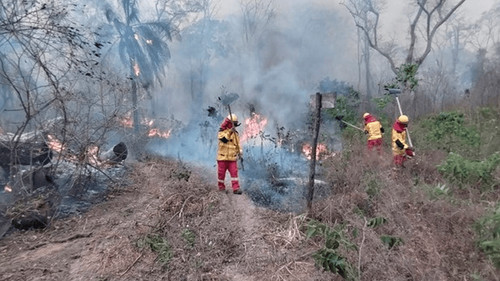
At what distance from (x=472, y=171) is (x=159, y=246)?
17.0 feet

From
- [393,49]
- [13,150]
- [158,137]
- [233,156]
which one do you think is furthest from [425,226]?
[393,49]

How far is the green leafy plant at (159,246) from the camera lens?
433 cm

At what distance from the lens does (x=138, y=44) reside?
16422 mm

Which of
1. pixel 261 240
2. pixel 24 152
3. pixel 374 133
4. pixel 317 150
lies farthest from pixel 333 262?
pixel 317 150

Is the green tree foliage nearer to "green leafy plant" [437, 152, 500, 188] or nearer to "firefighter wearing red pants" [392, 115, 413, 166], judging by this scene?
"firefighter wearing red pants" [392, 115, 413, 166]

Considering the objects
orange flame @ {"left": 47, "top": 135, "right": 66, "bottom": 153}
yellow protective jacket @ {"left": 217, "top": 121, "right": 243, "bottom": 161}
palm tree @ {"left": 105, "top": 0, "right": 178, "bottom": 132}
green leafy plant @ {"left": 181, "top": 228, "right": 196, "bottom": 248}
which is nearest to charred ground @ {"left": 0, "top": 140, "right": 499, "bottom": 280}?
green leafy plant @ {"left": 181, "top": 228, "right": 196, "bottom": 248}

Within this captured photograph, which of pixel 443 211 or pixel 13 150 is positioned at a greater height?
pixel 13 150

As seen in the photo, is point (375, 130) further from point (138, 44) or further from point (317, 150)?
point (138, 44)

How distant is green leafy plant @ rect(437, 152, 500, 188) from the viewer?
18.1ft

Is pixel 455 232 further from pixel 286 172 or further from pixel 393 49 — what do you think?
pixel 393 49

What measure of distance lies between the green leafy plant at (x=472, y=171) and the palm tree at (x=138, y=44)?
13.2 meters

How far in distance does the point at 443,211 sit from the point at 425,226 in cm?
47

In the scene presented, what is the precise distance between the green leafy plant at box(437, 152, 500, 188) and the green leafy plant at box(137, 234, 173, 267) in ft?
15.9

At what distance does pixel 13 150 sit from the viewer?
Result: 20.3 feet
